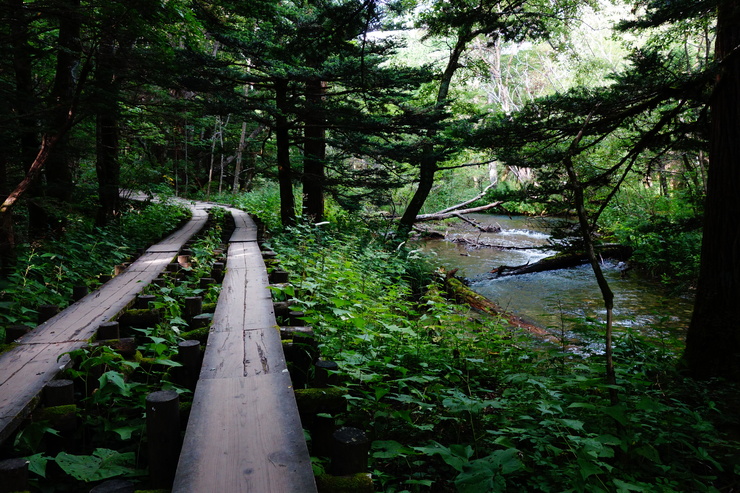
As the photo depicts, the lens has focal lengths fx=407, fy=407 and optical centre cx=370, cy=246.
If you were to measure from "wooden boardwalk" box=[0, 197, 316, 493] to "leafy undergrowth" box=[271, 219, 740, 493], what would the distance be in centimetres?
47

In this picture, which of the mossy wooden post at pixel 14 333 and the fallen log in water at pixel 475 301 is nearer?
the mossy wooden post at pixel 14 333

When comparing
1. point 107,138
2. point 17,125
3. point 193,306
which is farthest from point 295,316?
point 107,138

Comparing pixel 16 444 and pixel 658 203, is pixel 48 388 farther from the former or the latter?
pixel 658 203

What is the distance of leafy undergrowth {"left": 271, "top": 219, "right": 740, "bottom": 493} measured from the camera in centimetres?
233

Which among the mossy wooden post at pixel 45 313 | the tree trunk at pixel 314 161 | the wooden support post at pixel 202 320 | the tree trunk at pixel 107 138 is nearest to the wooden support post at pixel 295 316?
the wooden support post at pixel 202 320

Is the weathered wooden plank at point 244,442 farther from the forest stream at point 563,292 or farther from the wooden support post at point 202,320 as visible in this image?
the forest stream at point 563,292

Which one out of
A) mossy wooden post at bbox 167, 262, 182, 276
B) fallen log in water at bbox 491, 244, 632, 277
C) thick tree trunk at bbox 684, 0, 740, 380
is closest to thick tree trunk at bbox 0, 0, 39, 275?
mossy wooden post at bbox 167, 262, 182, 276

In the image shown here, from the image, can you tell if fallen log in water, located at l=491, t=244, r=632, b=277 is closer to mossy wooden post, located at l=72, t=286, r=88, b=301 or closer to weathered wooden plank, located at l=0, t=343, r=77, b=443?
mossy wooden post, located at l=72, t=286, r=88, b=301

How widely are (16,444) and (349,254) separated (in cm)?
588

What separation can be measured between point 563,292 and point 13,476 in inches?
452

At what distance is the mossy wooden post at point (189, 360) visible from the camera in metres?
2.89

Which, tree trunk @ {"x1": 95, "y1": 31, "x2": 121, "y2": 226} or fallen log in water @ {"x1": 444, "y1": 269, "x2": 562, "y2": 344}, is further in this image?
fallen log in water @ {"x1": 444, "y1": 269, "x2": 562, "y2": 344}

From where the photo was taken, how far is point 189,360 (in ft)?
9.55

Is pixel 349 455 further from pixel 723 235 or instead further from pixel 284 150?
pixel 284 150
